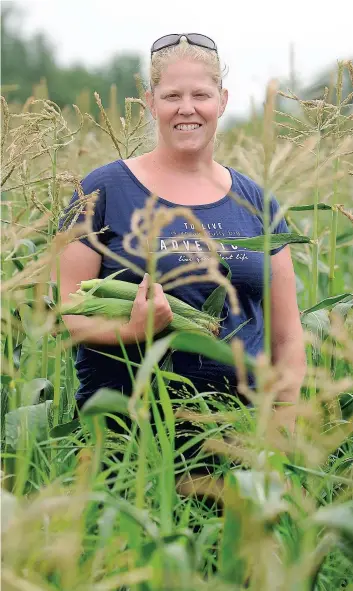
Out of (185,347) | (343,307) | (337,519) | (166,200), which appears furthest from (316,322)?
(337,519)

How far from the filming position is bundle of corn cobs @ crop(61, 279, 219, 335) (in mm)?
2160

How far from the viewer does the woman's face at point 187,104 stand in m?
2.41

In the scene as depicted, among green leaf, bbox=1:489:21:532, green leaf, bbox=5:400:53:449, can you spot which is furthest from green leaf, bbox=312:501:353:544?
green leaf, bbox=5:400:53:449

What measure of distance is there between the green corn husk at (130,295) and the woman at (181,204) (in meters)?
0.13

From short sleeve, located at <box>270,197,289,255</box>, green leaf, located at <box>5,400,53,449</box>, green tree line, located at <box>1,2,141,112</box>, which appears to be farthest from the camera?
green tree line, located at <box>1,2,141,112</box>

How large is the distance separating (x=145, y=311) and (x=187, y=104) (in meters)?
0.63

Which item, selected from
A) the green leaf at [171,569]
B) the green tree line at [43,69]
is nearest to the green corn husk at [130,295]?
the green leaf at [171,569]

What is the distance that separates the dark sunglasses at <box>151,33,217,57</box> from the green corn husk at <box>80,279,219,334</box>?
671mm

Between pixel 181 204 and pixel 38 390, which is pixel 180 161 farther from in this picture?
pixel 38 390

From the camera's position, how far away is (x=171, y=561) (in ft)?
4.16

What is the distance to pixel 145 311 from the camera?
6.75 ft

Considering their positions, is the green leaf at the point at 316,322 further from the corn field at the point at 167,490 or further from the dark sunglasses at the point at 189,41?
the dark sunglasses at the point at 189,41

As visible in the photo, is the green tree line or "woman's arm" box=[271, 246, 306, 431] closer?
"woman's arm" box=[271, 246, 306, 431]

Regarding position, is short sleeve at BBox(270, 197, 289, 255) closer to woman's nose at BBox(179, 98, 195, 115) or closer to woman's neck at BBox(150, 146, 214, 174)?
woman's neck at BBox(150, 146, 214, 174)
